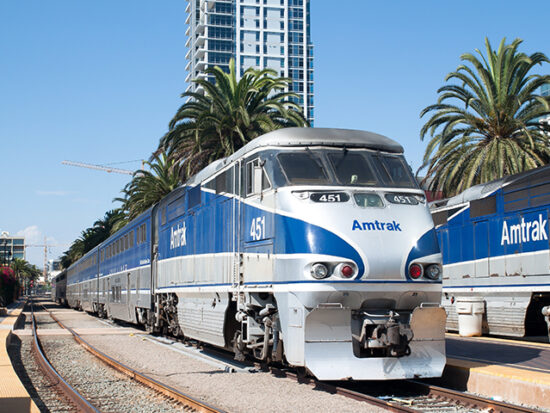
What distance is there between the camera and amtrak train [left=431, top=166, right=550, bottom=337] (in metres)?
14.5

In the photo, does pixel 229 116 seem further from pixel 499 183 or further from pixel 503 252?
pixel 503 252

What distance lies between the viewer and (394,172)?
10.0 meters

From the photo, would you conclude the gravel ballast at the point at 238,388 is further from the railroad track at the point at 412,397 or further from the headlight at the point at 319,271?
the headlight at the point at 319,271

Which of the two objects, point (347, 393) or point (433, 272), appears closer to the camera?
point (347, 393)

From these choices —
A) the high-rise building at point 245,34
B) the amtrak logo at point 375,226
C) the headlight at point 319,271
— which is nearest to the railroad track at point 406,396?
the headlight at point 319,271

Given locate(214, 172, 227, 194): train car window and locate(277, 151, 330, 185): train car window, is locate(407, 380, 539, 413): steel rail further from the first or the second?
locate(214, 172, 227, 194): train car window

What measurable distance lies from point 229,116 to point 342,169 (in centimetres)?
1831

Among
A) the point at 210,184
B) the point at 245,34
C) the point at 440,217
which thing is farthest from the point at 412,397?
Answer: the point at 245,34

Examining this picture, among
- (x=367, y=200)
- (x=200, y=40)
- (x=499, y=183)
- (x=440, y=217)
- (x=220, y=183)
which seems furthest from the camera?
(x=200, y=40)

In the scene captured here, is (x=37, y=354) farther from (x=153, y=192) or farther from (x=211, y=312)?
(x=153, y=192)

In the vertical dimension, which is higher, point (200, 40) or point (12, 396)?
point (200, 40)

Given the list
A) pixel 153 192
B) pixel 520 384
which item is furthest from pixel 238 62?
pixel 520 384

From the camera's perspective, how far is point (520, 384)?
8.55m

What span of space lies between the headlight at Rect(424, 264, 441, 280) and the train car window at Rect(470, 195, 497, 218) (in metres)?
7.65
